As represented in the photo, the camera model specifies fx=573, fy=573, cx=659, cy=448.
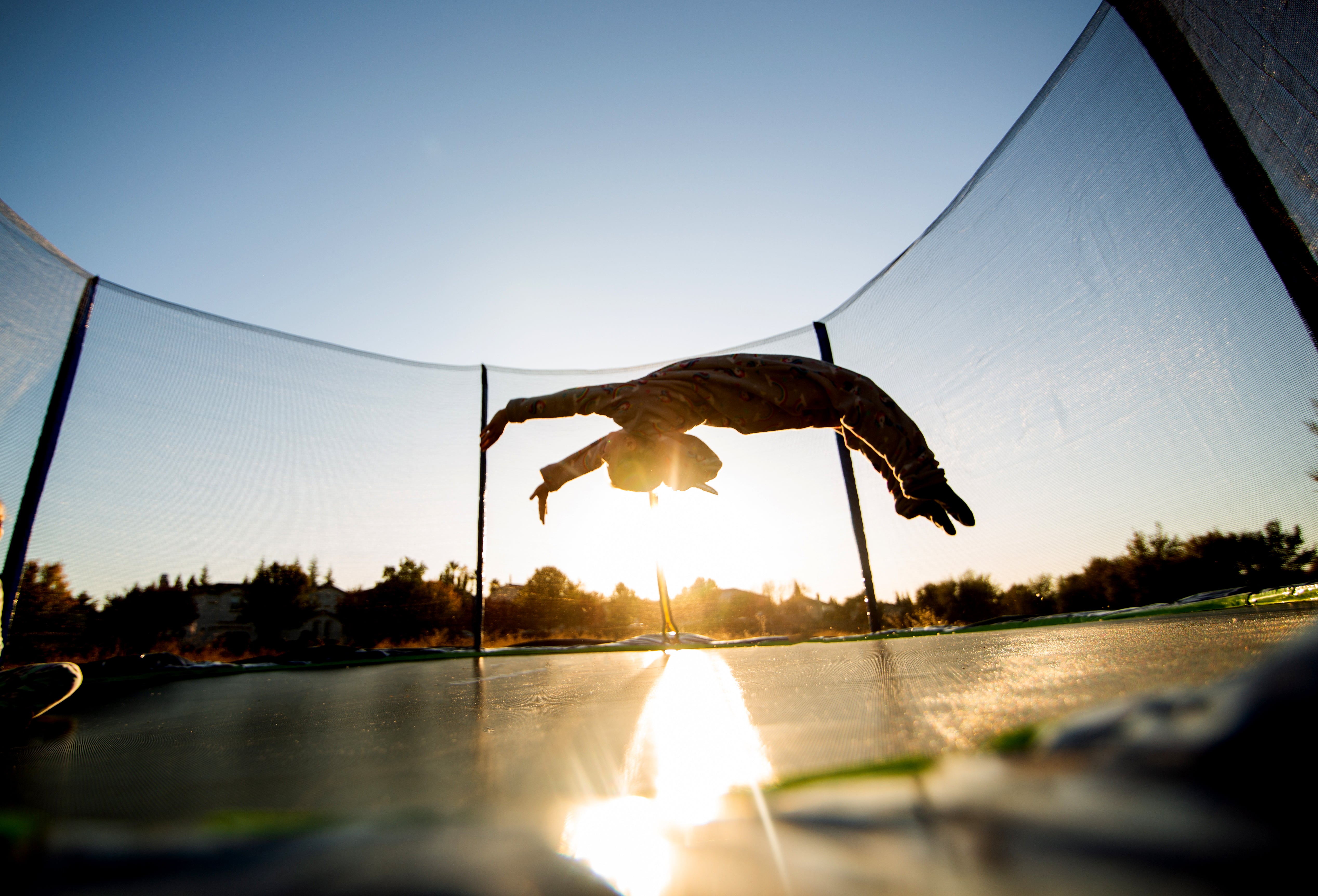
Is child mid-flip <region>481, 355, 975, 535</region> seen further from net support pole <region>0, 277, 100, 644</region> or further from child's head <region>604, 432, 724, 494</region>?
net support pole <region>0, 277, 100, 644</region>

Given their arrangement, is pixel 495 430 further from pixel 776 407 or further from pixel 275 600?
pixel 275 600

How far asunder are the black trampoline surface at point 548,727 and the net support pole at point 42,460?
1.75 meters

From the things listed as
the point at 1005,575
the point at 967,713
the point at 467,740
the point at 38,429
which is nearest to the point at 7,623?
the point at 38,429

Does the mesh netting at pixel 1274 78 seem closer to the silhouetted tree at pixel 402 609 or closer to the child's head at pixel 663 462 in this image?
the child's head at pixel 663 462

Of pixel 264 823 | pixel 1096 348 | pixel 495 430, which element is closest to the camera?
pixel 264 823

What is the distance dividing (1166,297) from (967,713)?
6.94 feet

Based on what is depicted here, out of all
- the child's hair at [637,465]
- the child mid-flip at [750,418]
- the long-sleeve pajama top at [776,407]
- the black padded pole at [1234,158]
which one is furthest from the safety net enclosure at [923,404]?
the long-sleeve pajama top at [776,407]

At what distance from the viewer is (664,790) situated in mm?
367

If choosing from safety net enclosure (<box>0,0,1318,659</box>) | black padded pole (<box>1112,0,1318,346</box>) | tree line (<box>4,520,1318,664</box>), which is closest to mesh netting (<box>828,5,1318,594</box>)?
safety net enclosure (<box>0,0,1318,659</box>)

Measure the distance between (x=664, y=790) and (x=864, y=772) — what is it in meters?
0.12

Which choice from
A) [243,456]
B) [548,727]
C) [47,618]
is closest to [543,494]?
[548,727]

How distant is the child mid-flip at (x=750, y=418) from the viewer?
1669 millimetres

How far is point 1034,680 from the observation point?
681 mm

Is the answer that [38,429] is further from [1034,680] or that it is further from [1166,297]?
[1166,297]
